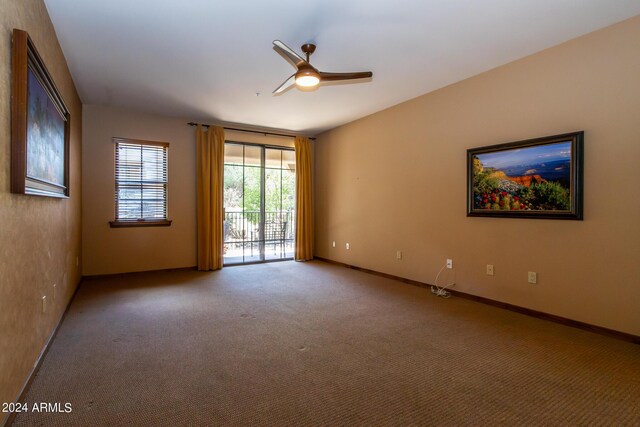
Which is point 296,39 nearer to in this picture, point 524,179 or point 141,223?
point 524,179

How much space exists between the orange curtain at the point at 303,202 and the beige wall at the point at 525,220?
143 cm

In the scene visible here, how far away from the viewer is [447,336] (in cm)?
277

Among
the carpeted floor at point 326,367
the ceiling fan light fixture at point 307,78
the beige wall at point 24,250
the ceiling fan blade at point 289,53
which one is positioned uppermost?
the ceiling fan blade at point 289,53

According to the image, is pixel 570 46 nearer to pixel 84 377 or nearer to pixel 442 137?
pixel 442 137

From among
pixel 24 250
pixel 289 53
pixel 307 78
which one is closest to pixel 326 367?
pixel 24 250

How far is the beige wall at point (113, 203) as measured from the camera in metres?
4.80

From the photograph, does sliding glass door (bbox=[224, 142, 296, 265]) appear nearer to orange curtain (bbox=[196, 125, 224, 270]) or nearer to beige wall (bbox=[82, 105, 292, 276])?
orange curtain (bbox=[196, 125, 224, 270])

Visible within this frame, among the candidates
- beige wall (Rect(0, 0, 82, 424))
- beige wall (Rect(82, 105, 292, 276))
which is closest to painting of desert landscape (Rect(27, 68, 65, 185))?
beige wall (Rect(0, 0, 82, 424))

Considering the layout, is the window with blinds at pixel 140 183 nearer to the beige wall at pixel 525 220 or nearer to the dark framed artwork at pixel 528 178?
the beige wall at pixel 525 220

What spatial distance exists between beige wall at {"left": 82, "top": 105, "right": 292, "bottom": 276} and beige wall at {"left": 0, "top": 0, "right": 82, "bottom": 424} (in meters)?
1.98

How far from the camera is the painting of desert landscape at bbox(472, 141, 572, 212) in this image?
3.03 meters

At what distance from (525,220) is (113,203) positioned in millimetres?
5579

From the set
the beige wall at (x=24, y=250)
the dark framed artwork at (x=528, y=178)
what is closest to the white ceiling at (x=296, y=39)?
the beige wall at (x=24, y=250)

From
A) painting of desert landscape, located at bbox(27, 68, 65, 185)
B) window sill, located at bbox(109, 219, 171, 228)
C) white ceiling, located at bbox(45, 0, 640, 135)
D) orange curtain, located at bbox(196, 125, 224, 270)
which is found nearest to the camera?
painting of desert landscape, located at bbox(27, 68, 65, 185)
